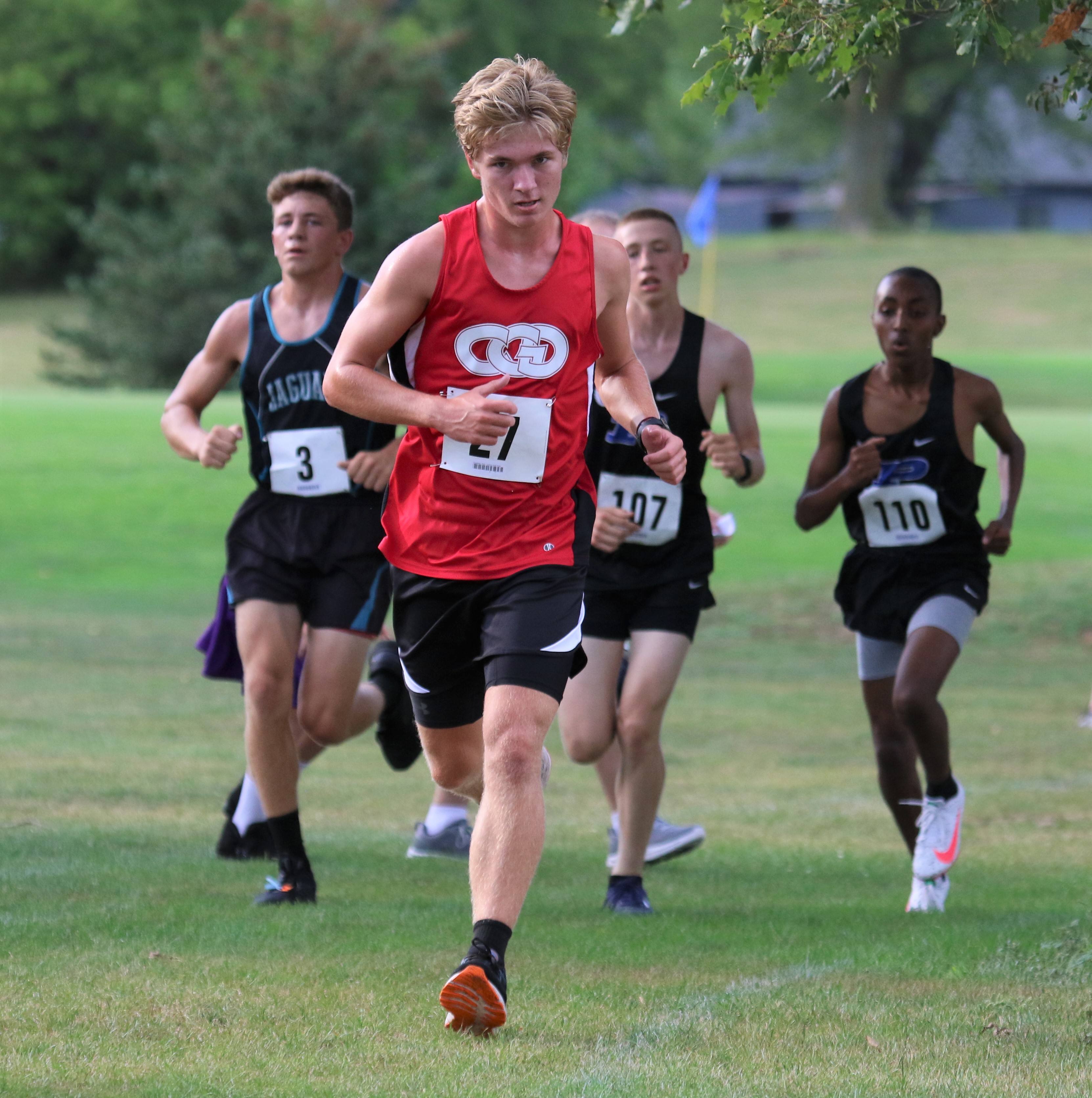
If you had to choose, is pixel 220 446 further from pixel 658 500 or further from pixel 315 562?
pixel 658 500

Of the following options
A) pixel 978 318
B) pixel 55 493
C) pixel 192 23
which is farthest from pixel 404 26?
pixel 55 493

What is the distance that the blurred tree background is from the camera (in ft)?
132

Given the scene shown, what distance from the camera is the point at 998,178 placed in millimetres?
72375

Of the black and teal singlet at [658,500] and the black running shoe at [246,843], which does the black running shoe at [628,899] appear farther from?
the black running shoe at [246,843]

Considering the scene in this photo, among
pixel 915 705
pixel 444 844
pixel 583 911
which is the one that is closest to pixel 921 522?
pixel 915 705

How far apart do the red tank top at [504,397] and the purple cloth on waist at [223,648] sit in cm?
235

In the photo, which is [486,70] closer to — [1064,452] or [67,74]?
[1064,452]

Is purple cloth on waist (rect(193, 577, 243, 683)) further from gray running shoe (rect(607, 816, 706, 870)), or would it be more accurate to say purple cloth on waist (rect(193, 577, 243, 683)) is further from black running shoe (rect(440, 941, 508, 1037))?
black running shoe (rect(440, 941, 508, 1037))

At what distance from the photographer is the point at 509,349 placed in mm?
4574

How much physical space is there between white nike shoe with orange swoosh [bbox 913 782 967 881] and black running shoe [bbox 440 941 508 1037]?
2506 millimetres

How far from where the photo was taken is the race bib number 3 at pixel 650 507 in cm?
650

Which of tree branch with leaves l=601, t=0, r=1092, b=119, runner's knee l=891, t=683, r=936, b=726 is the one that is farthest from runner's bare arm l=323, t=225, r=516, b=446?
runner's knee l=891, t=683, r=936, b=726

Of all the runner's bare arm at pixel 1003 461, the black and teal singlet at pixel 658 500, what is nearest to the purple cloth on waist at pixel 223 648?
the black and teal singlet at pixel 658 500

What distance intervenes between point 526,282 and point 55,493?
17460 mm
